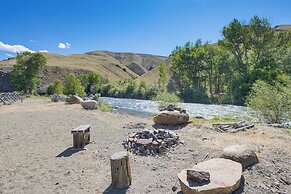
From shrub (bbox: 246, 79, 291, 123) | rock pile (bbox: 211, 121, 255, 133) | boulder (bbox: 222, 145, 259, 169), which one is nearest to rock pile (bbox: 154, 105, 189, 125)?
rock pile (bbox: 211, 121, 255, 133)

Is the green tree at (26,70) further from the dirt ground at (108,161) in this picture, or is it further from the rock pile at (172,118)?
the rock pile at (172,118)

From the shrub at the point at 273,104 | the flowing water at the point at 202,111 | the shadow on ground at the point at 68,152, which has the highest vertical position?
the shrub at the point at 273,104

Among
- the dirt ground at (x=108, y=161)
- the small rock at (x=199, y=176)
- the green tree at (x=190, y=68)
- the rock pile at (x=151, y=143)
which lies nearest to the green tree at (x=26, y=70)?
the green tree at (x=190, y=68)

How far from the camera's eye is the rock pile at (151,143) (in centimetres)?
895

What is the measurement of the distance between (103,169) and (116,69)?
170325 mm

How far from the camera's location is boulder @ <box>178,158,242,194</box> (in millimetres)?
5441

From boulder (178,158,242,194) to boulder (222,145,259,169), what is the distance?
0.47 metres

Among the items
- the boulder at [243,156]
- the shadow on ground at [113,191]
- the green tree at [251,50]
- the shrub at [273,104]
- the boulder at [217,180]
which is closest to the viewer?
the boulder at [217,180]

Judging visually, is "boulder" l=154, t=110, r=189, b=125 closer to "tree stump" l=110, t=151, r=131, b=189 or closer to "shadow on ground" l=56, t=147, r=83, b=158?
"shadow on ground" l=56, t=147, r=83, b=158

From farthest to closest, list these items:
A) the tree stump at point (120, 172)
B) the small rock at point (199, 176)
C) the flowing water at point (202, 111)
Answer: the flowing water at point (202, 111) → the tree stump at point (120, 172) → the small rock at point (199, 176)

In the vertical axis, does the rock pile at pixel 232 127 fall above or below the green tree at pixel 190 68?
below

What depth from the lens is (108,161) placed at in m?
8.27

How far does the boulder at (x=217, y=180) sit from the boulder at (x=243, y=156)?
0.47 metres

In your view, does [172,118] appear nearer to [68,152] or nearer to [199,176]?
[68,152]
